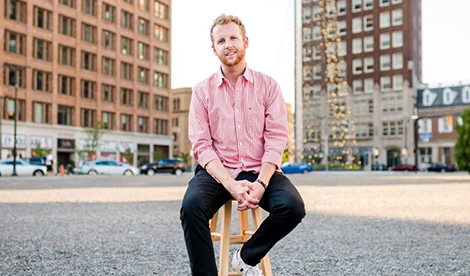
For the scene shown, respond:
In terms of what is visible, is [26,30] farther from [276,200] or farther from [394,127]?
[276,200]

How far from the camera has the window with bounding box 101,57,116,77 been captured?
221 feet

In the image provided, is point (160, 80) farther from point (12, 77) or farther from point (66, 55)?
point (12, 77)

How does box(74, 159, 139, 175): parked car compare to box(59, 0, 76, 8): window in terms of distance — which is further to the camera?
box(59, 0, 76, 8): window

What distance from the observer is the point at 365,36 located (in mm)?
82562

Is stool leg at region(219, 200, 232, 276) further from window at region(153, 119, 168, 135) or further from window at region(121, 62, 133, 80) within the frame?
window at region(153, 119, 168, 135)

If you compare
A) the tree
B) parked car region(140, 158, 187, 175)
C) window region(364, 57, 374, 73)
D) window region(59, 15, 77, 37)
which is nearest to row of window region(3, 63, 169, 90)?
window region(59, 15, 77, 37)

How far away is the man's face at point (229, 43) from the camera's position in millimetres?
4008

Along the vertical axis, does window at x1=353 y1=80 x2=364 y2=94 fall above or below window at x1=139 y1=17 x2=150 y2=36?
below

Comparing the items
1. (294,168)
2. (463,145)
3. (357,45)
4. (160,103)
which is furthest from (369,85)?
(463,145)

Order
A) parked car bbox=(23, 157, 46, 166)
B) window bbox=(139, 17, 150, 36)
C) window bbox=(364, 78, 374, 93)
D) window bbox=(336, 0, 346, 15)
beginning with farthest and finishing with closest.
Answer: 1. window bbox=(336, 0, 346, 15)
2. window bbox=(364, 78, 374, 93)
3. window bbox=(139, 17, 150, 36)
4. parked car bbox=(23, 157, 46, 166)

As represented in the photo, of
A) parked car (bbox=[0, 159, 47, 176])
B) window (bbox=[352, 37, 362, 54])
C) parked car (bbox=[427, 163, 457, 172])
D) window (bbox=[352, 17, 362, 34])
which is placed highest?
window (bbox=[352, 17, 362, 34])

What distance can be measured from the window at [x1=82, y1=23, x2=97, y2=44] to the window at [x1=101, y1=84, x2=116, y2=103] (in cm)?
508

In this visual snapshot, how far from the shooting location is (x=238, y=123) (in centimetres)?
396

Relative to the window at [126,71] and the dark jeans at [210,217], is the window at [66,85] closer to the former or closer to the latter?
the window at [126,71]
